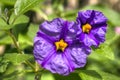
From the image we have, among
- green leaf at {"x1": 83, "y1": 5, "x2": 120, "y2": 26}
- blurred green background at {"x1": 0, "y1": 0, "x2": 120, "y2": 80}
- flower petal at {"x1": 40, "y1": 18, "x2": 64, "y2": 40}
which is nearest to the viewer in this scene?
flower petal at {"x1": 40, "y1": 18, "x2": 64, "y2": 40}

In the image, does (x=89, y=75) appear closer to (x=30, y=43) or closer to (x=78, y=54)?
(x=78, y=54)

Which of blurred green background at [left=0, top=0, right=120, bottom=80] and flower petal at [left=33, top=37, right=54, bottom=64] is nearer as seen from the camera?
flower petal at [left=33, top=37, right=54, bottom=64]

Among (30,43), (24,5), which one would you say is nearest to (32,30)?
(30,43)

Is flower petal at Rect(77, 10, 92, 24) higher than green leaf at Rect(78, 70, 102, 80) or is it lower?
higher

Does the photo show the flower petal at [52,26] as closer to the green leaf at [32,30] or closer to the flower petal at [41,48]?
the flower petal at [41,48]

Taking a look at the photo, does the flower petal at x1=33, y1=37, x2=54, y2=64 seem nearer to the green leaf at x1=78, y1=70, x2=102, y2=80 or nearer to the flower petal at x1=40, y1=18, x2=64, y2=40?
the flower petal at x1=40, y1=18, x2=64, y2=40

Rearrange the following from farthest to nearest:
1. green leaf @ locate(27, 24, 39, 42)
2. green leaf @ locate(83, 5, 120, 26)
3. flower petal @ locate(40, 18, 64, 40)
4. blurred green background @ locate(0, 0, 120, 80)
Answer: green leaf @ locate(83, 5, 120, 26) → green leaf @ locate(27, 24, 39, 42) → blurred green background @ locate(0, 0, 120, 80) → flower petal @ locate(40, 18, 64, 40)

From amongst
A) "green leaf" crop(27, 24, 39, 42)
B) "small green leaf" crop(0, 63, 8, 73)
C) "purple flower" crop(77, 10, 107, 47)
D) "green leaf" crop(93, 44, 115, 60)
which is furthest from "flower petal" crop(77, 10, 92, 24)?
"green leaf" crop(27, 24, 39, 42)
